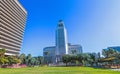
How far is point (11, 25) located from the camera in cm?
11244

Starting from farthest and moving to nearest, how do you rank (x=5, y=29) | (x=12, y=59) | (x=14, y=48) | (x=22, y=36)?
(x=22, y=36), (x=14, y=48), (x=5, y=29), (x=12, y=59)

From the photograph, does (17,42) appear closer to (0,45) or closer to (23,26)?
(23,26)

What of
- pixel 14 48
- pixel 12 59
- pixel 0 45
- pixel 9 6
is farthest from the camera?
pixel 14 48

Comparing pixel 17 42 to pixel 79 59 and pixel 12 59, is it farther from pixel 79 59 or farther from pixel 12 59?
pixel 79 59

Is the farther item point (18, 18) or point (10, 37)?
point (18, 18)

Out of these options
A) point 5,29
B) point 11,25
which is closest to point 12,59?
point 5,29

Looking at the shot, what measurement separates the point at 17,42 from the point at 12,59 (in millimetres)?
40487

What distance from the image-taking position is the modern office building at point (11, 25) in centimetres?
10044

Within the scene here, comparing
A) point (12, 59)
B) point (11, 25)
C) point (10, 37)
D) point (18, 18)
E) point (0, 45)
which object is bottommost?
point (12, 59)

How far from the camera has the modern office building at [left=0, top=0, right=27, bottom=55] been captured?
330 feet

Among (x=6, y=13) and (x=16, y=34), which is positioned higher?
(x=6, y=13)

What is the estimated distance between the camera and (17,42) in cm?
12375

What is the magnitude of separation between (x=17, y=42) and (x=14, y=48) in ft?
24.9

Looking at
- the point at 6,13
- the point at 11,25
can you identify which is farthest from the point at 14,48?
the point at 6,13
